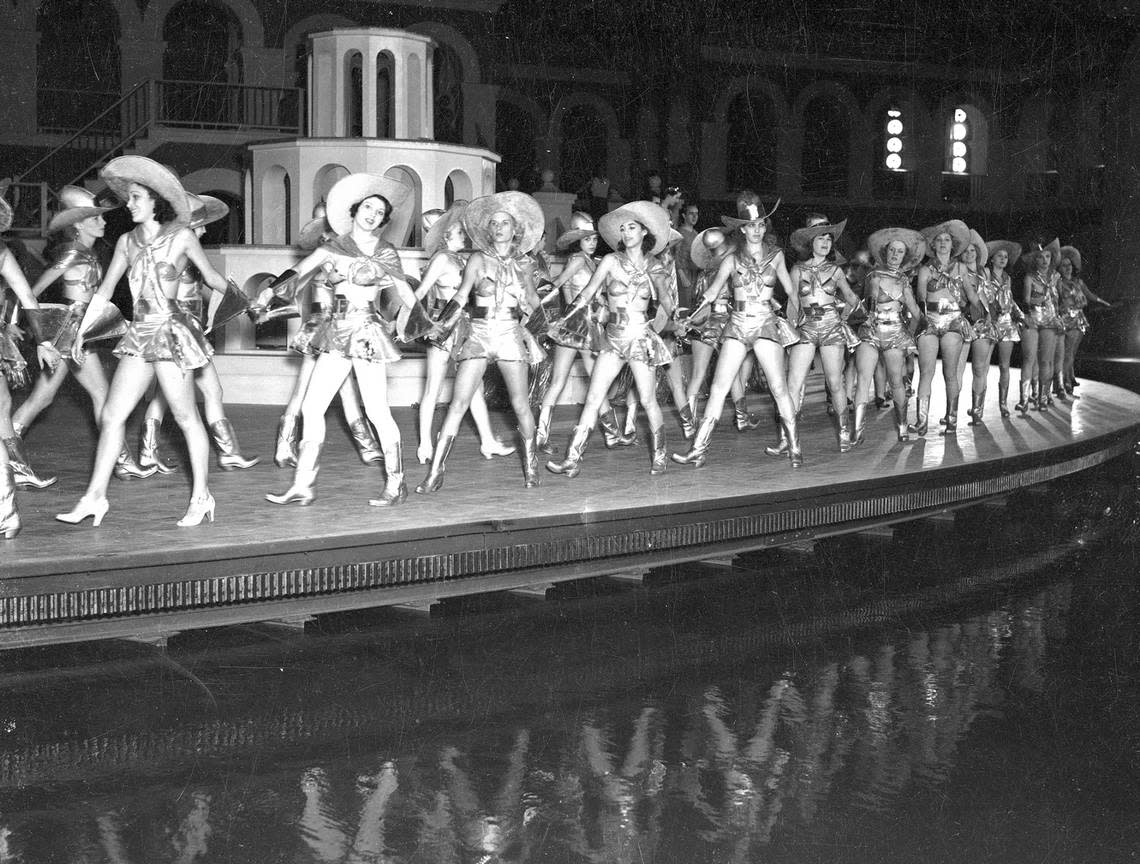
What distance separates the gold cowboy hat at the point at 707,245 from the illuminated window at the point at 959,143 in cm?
2115

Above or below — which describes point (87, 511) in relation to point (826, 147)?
below

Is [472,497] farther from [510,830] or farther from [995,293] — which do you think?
[995,293]

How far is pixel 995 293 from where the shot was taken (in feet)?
42.0

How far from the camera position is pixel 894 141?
3153cm

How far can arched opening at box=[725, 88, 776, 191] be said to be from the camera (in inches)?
1239

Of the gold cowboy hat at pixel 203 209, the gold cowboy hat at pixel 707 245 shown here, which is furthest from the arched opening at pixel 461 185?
the gold cowboy hat at pixel 203 209

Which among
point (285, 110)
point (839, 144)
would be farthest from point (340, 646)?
point (839, 144)

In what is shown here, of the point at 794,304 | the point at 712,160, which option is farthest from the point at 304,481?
the point at 712,160

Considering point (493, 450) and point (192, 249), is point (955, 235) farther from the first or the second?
point (192, 249)

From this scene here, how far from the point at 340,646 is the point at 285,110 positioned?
17.9 meters

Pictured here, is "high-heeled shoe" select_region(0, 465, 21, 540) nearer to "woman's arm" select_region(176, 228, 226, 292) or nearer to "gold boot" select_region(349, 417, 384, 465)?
"woman's arm" select_region(176, 228, 226, 292)

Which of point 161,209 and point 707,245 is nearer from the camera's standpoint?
point 161,209

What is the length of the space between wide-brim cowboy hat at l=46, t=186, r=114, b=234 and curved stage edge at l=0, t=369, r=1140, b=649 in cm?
155

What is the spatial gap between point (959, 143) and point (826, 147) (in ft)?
10.0
